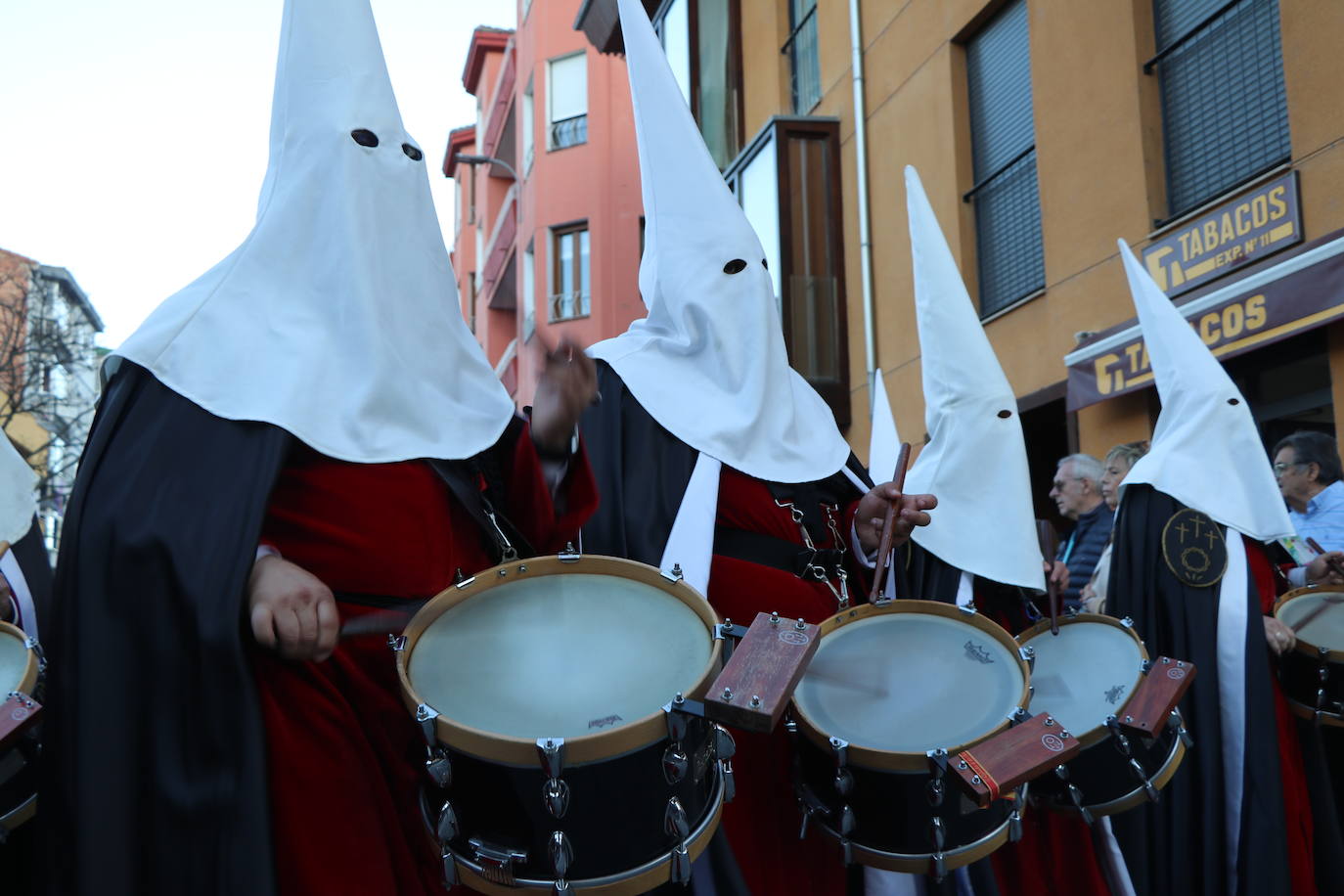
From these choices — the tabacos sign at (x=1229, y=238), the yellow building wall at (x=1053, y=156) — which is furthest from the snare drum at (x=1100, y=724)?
the tabacos sign at (x=1229, y=238)

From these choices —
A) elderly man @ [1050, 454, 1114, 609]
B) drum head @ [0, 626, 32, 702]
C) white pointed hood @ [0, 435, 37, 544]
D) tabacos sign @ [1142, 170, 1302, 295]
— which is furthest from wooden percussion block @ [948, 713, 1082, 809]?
tabacos sign @ [1142, 170, 1302, 295]

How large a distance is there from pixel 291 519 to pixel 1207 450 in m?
4.24

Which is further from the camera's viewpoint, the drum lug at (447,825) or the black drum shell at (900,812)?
the black drum shell at (900,812)

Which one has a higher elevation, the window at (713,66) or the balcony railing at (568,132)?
the balcony railing at (568,132)

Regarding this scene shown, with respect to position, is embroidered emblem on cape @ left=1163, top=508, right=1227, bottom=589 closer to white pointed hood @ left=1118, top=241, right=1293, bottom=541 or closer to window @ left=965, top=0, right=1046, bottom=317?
white pointed hood @ left=1118, top=241, right=1293, bottom=541

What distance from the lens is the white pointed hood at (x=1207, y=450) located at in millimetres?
5371

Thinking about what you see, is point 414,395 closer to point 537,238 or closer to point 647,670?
point 647,670

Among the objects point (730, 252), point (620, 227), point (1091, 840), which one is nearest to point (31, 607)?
point (730, 252)

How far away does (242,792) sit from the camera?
7.50 feet

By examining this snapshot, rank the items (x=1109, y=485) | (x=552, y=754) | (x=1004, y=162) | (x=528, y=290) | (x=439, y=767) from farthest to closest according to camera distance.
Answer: (x=528, y=290) → (x=1004, y=162) → (x=1109, y=485) → (x=439, y=767) → (x=552, y=754)

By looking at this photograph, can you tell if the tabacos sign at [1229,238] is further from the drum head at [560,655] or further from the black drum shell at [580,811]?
the black drum shell at [580,811]

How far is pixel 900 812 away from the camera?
2834mm

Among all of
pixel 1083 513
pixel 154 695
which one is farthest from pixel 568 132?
pixel 154 695

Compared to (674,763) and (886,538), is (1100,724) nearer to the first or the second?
(886,538)
